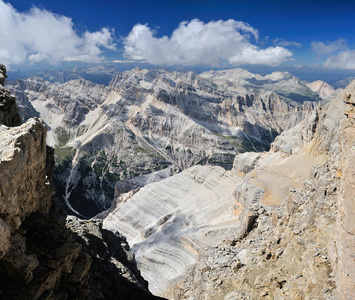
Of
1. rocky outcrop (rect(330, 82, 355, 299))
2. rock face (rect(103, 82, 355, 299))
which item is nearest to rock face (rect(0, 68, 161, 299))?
rock face (rect(103, 82, 355, 299))

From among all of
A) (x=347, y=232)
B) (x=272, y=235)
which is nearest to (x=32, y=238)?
(x=347, y=232)

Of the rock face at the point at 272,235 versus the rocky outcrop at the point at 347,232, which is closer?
the rocky outcrop at the point at 347,232

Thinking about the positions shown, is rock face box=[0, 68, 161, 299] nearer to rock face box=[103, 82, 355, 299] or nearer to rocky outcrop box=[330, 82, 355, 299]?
rock face box=[103, 82, 355, 299]

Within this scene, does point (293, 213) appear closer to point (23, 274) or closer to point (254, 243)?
point (254, 243)

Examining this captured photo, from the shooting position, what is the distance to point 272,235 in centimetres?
2727

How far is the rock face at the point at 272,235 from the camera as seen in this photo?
51.9 feet

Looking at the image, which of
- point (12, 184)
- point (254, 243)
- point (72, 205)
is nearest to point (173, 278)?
point (254, 243)

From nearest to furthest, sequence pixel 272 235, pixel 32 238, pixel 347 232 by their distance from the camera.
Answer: pixel 347 232
pixel 32 238
pixel 272 235

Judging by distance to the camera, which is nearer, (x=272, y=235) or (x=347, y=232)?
(x=347, y=232)

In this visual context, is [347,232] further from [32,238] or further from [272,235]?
[32,238]

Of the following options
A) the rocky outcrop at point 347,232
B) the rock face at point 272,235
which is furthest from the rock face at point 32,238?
the rocky outcrop at point 347,232

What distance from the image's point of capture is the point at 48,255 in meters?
16.6

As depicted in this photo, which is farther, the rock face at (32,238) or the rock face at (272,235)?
the rock face at (272,235)

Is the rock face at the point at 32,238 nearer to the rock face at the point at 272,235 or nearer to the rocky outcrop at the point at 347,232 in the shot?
the rock face at the point at 272,235
